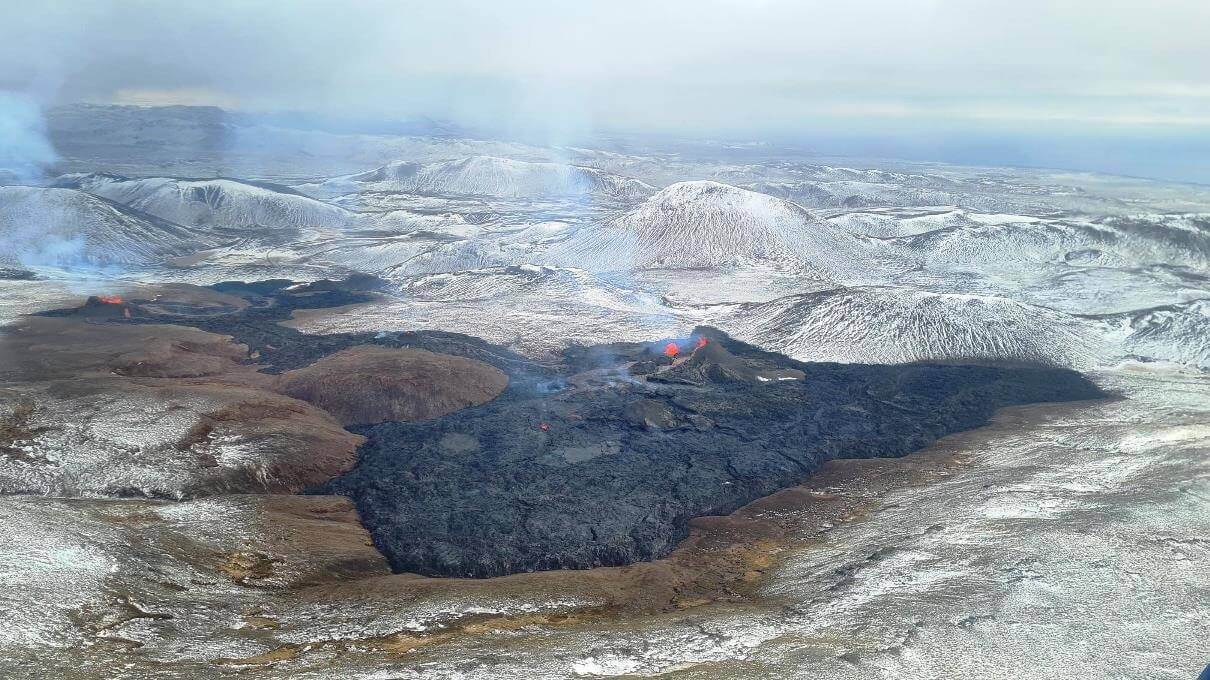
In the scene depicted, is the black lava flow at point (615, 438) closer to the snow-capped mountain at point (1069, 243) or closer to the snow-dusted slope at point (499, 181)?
the snow-capped mountain at point (1069, 243)

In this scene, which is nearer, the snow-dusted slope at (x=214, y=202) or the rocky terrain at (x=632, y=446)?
the rocky terrain at (x=632, y=446)

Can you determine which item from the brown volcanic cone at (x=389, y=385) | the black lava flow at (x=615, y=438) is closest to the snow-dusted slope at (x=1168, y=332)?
the black lava flow at (x=615, y=438)

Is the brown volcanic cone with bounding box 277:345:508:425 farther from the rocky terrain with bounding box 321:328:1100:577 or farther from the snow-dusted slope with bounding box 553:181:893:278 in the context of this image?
the snow-dusted slope with bounding box 553:181:893:278

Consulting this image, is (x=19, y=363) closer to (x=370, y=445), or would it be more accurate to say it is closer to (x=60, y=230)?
(x=370, y=445)

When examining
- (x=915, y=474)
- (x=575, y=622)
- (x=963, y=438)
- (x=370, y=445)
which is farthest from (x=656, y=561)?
(x=963, y=438)

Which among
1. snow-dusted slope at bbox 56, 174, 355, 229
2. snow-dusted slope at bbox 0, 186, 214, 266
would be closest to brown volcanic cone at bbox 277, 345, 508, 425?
snow-dusted slope at bbox 0, 186, 214, 266
